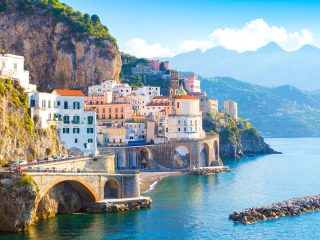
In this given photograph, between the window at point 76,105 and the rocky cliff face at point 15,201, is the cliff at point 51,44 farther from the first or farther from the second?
the rocky cliff face at point 15,201

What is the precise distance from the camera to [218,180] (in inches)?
4779

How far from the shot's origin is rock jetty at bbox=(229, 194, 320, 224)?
7594 cm

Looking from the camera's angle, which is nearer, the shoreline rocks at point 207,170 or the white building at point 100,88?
the shoreline rocks at point 207,170

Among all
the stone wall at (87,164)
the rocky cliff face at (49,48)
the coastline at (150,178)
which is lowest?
the coastline at (150,178)

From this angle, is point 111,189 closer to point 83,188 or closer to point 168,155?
point 83,188

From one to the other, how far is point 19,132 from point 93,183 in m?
12.8

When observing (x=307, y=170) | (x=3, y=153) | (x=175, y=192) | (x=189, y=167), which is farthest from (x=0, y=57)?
(x=307, y=170)

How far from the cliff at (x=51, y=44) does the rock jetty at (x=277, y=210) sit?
89762 millimetres

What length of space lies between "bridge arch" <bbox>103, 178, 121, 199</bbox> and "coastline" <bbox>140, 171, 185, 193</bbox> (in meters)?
16.5

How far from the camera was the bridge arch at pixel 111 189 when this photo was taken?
269 ft

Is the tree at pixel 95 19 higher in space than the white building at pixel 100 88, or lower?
higher

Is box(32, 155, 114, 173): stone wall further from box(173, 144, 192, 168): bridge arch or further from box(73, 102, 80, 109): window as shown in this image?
box(173, 144, 192, 168): bridge arch

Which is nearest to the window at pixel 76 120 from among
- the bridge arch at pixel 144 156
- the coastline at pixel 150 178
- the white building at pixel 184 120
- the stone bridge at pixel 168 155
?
the coastline at pixel 150 178

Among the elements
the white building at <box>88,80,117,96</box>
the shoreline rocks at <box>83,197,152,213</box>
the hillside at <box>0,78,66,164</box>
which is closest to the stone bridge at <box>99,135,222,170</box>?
the white building at <box>88,80,117,96</box>
